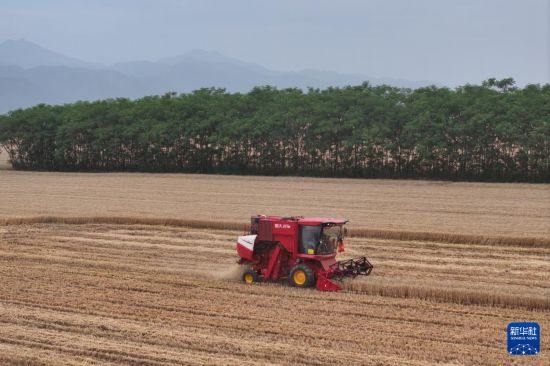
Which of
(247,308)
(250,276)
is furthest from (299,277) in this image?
(247,308)

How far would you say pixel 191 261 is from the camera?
21500 millimetres

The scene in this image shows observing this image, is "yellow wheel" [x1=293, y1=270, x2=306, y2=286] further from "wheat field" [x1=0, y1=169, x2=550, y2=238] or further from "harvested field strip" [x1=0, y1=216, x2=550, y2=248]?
"wheat field" [x1=0, y1=169, x2=550, y2=238]

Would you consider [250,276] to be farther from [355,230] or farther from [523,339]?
[355,230]

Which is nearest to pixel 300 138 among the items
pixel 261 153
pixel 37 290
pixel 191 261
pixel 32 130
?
pixel 261 153

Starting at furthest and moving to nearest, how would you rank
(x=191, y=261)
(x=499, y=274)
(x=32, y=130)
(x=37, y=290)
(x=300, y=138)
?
(x=32, y=130), (x=300, y=138), (x=191, y=261), (x=499, y=274), (x=37, y=290)

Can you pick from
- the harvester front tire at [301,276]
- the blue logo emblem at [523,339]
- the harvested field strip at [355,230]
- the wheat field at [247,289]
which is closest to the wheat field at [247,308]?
the wheat field at [247,289]

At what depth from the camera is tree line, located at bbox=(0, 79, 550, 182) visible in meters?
47.1

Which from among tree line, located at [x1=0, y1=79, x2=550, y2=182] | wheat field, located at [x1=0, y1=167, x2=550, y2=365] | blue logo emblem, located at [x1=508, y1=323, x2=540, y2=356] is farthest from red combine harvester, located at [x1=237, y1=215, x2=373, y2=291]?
tree line, located at [x1=0, y1=79, x2=550, y2=182]

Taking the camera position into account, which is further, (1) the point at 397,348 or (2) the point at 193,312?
(2) the point at 193,312

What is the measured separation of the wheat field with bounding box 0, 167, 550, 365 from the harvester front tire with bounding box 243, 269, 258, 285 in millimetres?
391

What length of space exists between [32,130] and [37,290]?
170 ft

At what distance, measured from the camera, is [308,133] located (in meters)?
53.9

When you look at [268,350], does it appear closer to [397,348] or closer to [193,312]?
[397,348]

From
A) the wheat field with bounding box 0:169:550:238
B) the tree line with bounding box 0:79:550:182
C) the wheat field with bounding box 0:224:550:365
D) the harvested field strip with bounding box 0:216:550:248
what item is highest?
the tree line with bounding box 0:79:550:182
